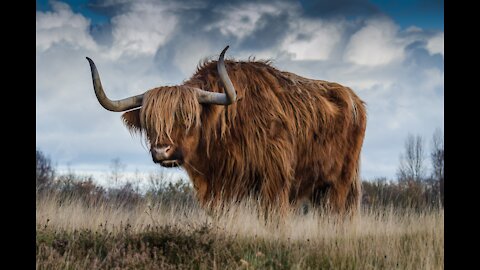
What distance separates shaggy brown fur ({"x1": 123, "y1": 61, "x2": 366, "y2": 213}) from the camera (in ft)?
30.8

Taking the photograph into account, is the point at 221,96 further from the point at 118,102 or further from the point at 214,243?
the point at 214,243

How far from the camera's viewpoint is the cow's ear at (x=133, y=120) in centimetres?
1011

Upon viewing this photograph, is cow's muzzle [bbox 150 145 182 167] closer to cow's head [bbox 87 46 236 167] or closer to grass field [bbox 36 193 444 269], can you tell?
cow's head [bbox 87 46 236 167]

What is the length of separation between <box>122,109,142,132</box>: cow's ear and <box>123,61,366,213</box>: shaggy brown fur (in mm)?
14

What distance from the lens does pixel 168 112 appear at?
30.1 ft

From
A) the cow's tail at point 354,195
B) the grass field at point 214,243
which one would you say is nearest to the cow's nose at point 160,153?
the grass field at point 214,243

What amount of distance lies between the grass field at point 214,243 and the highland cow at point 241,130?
60cm

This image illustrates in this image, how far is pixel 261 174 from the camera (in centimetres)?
995

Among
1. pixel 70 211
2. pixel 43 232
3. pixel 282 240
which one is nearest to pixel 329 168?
pixel 282 240

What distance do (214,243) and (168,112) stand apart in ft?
7.15

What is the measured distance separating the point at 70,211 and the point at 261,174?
254 cm

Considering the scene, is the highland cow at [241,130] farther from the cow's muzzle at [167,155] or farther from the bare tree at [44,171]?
the bare tree at [44,171]
